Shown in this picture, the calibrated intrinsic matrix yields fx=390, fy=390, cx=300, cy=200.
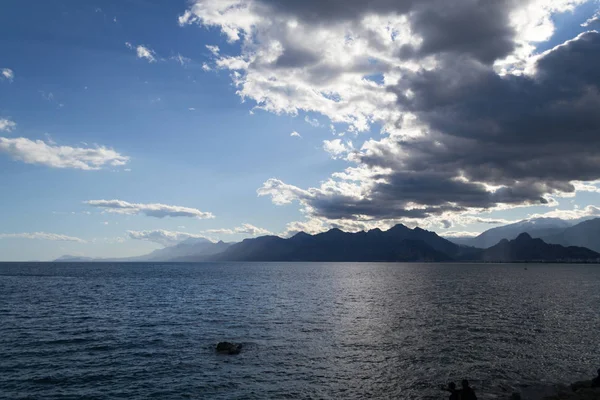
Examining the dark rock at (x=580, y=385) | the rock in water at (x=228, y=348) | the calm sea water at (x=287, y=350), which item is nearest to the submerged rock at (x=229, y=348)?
the rock in water at (x=228, y=348)

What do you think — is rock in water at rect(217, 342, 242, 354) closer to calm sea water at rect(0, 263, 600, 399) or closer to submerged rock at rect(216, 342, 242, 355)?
submerged rock at rect(216, 342, 242, 355)

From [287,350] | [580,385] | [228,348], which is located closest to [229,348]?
[228,348]

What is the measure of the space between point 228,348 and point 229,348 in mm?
148

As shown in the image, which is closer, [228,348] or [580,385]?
[580,385]

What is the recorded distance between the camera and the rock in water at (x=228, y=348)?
4659cm

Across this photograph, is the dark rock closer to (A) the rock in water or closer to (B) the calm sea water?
→ (B) the calm sea water

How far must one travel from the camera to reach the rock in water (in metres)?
46.6

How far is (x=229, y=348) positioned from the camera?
4716cm

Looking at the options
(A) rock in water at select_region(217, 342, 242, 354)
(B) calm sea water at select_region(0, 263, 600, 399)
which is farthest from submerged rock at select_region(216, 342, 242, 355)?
(B) calm sea water at select_region(0, 263, 600, 399)

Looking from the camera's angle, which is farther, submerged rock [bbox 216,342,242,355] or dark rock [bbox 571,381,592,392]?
submerged rock [bbox 216,342,242,355]

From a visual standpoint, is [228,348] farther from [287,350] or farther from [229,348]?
[287,350]

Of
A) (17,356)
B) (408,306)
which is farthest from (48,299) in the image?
(408,306)

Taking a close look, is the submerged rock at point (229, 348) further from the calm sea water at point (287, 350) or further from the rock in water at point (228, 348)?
the calm sea water at point (287, 350)

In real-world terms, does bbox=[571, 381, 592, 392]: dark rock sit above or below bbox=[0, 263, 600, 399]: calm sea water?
below
